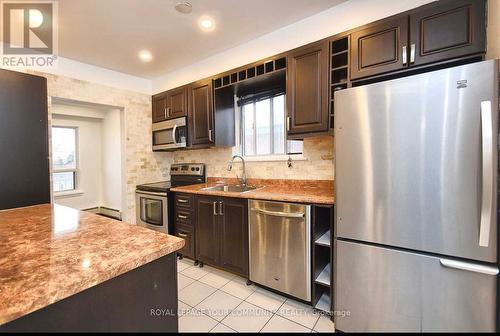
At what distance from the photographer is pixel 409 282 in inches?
54.9

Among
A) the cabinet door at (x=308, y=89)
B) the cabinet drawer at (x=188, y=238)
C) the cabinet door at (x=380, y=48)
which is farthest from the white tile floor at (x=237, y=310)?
the cabinet door at (x=380, y=48)

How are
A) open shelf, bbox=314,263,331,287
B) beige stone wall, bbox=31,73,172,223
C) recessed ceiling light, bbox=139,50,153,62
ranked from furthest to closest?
1. beige stone wall, bbox=31,73,172,223
2. recessed ceiling light, bbox=139,50,153,62
3. open shelf, bbox=314,263,331,287

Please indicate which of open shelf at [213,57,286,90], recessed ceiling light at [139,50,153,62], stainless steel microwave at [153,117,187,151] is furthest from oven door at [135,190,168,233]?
recessed ceiling light at [139,50,153,62]

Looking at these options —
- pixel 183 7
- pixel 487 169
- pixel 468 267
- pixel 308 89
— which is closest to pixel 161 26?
pixel 183 7

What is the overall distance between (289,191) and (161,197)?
1683 mm

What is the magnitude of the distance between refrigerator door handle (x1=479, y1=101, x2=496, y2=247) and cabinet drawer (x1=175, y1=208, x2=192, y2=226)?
2.44 m

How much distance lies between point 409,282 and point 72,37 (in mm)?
3592

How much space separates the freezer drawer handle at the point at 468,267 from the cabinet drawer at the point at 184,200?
2.24m

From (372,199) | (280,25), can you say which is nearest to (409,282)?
(372,199)

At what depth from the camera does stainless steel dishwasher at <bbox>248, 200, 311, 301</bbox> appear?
74.2 inches

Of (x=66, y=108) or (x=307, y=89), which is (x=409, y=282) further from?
(x=66, y=108)

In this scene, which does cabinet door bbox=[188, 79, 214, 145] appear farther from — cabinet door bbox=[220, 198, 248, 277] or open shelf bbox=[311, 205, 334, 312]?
open shelf bbox=[311, 205, 334, 312]

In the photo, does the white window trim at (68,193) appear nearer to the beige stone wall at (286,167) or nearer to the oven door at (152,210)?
the oven door at (152,210)

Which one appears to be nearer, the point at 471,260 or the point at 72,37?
the point at 471,260
